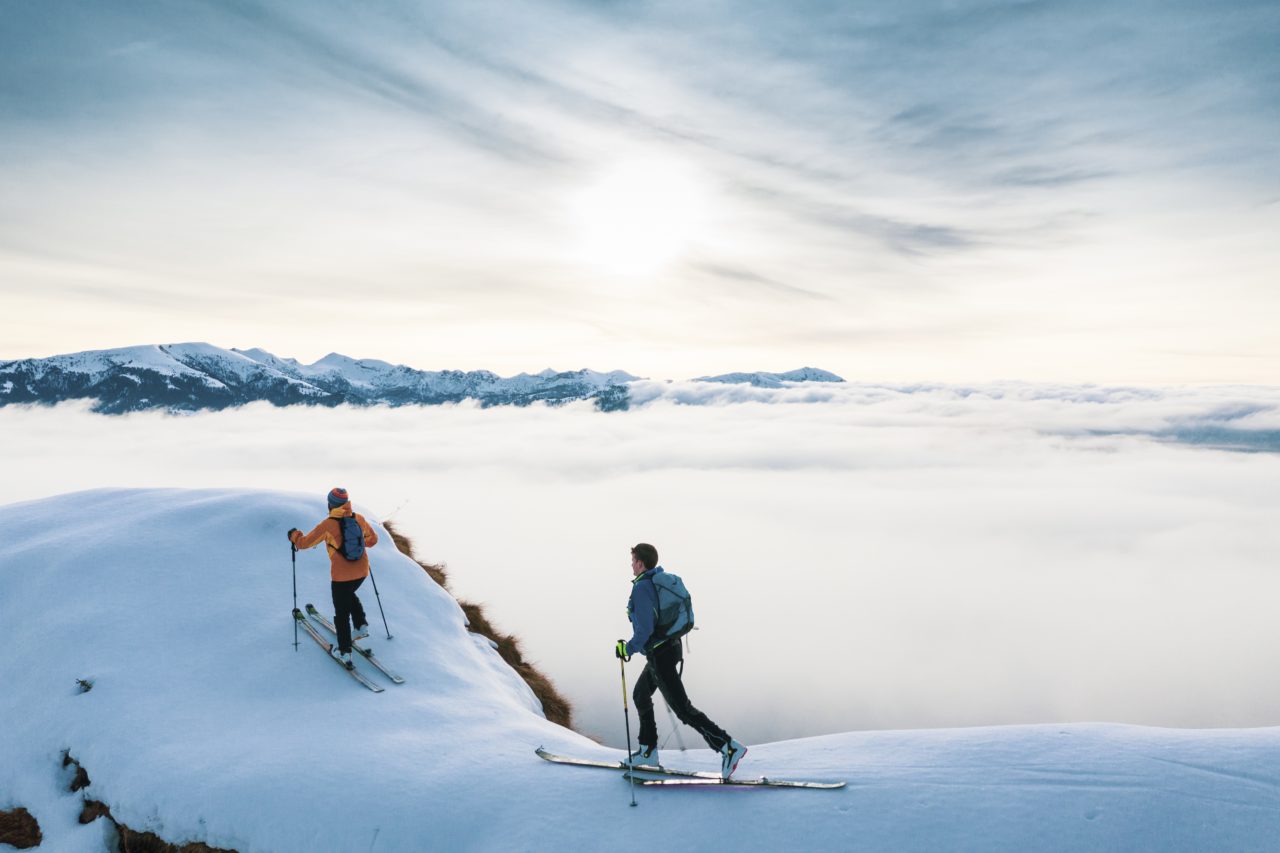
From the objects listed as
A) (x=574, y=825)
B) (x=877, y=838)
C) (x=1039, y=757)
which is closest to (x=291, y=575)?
(x=574, y=825)

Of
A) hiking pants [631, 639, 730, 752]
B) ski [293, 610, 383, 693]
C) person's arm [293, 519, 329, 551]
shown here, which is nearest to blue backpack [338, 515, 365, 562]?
person's arm [293, 519, 329, 551]

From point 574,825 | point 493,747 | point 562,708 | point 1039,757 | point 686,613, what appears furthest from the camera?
point 562,708

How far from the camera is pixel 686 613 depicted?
7.90 meters

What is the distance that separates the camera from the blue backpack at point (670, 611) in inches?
303

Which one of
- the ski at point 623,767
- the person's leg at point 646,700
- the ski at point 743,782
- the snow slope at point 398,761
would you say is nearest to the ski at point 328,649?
the snow slope at point 398,761

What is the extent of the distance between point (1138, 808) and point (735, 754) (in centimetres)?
422

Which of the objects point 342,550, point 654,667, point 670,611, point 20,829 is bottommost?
point 20,829

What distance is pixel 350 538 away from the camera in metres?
11.0

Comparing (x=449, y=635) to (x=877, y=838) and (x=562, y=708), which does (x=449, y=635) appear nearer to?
(x=562, y=708)

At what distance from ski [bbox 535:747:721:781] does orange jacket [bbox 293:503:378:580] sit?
4891mm

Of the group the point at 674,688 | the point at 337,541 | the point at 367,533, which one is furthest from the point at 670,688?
the point at 337,541

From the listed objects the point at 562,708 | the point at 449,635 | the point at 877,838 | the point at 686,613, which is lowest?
the point at 562,708

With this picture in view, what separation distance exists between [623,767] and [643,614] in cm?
207

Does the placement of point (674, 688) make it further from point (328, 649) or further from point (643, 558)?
point (328, 649)
